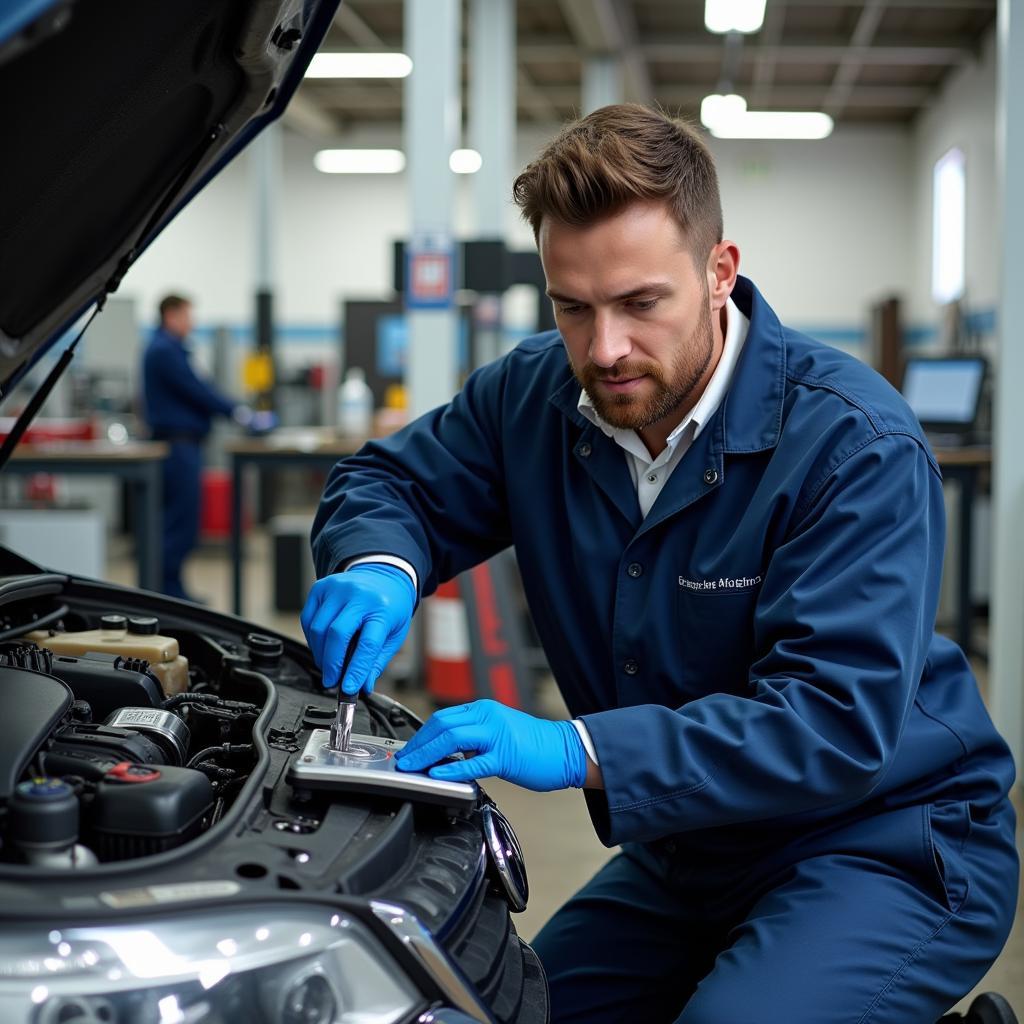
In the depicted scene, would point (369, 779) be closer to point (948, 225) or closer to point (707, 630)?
point (707, 630)

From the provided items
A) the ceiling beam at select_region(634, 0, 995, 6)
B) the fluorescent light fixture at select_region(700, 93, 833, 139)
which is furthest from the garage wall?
the ceiling beam at select_region(634, 0, 995, 6)

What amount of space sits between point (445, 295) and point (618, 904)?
285 cm

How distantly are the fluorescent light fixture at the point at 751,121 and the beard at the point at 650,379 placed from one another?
7934mm

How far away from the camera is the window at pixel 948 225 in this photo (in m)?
9.55

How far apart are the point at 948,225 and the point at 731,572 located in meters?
9.89

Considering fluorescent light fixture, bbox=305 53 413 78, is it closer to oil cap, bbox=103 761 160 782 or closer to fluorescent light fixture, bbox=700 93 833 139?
fluorescent light fixture, bbox=700 93 833 139

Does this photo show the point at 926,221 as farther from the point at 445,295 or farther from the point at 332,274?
the point at 445,295

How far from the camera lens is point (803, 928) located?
1234 mm

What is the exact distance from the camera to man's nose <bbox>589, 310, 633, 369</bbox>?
1.32 m

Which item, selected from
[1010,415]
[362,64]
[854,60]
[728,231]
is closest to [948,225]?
[854,60]

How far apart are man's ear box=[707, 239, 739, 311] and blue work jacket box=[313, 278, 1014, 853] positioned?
51mm

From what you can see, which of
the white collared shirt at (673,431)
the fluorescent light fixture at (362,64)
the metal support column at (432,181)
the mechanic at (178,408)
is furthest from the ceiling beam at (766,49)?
the white collared shirt at (673,431)

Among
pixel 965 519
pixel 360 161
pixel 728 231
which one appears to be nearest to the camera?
pixel 965 519

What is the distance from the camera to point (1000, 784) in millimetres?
1396
